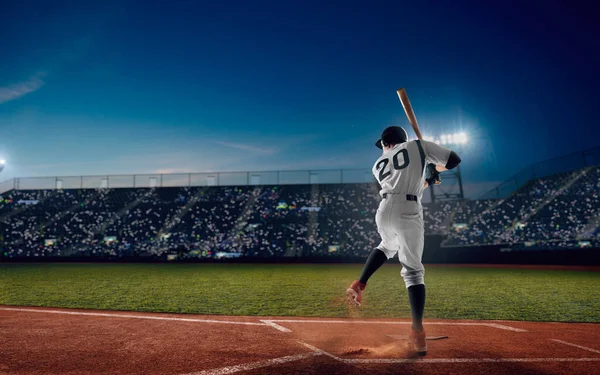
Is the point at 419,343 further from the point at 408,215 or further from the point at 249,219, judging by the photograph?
the point at 249,219

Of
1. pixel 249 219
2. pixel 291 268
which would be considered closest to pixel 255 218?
pixel 249 219

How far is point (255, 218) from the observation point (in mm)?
29297

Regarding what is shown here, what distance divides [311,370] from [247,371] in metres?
0.43

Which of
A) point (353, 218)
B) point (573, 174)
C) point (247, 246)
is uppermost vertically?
point (573, 174)

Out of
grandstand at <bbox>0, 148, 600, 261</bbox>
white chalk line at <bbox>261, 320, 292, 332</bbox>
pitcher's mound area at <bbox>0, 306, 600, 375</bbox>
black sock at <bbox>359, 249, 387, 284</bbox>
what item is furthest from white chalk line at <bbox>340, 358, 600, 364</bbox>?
grandstand at <bbox>0, 148, 600, 261</bbox>

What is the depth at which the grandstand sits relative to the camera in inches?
898

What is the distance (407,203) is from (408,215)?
0.10 metres

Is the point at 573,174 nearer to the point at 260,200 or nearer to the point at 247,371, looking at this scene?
the point at 260,200

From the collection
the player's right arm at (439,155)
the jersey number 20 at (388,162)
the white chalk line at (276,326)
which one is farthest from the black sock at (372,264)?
the white chalk line at (276,326)

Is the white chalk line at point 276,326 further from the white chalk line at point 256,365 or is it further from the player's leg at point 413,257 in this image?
the player's leg at point 413,257

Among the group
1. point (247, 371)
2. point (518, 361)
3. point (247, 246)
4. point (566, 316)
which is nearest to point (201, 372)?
point (247, 371)

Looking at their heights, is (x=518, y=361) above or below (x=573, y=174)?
below

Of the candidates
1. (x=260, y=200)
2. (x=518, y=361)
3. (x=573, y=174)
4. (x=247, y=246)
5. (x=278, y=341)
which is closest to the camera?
(x=518, y=361)

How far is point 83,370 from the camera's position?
2.67 meters
